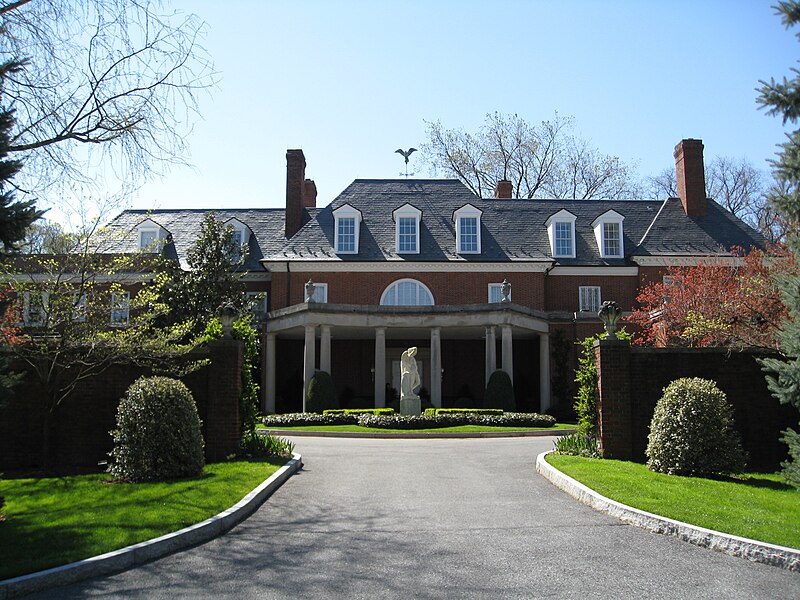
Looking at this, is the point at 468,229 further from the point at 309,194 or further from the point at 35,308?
the point at 35,308

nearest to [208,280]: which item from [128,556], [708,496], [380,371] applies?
[380,371]

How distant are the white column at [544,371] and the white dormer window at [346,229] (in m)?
9.94

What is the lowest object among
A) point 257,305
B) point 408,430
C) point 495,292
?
point 408,430

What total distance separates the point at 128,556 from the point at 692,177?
37.4m

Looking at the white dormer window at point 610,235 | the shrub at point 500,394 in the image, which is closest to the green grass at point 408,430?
the shrub at point 500,394

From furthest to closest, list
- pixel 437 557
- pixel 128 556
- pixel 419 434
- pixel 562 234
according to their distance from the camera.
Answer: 1. pixel 562 234
2. pixel 419 434
3. pixel 437 557
4. pixel 128 556

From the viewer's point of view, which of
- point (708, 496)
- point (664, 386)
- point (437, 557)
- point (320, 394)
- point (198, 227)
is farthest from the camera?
point (198, 227)

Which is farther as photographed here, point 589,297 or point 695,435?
point 589,297

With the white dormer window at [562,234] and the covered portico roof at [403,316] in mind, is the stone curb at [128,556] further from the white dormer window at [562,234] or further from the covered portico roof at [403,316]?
the white dormer window at [562,234]

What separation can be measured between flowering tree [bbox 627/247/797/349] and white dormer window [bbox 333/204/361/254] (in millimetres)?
14523

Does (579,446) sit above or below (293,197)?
below

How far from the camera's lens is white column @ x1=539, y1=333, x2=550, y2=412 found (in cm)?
3234

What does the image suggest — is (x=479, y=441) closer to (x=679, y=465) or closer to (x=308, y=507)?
(x=679, y=465)

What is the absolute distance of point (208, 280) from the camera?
31172 mm
